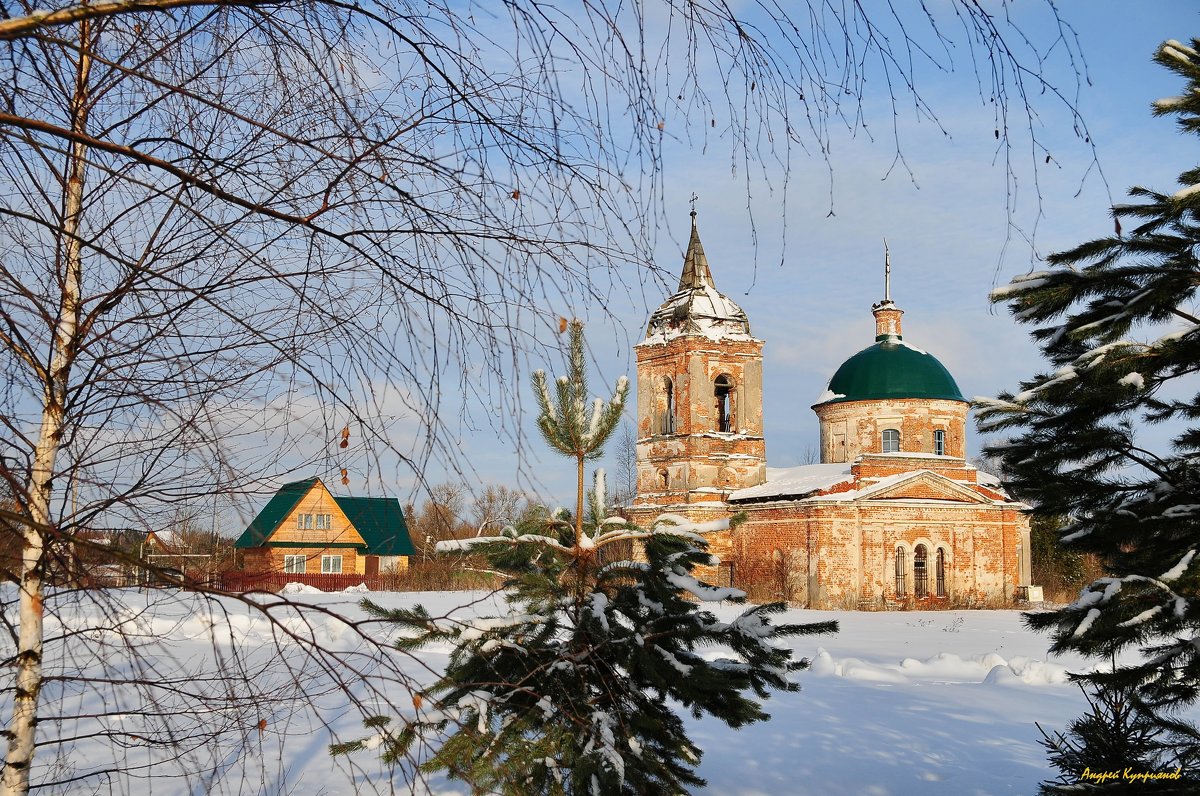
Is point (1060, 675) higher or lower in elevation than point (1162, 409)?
lower

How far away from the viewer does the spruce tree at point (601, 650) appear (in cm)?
523

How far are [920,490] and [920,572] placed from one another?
282 cm

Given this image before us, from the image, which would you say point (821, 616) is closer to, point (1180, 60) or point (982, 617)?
point (982, 617)

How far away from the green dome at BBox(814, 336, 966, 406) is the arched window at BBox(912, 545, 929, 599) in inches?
215

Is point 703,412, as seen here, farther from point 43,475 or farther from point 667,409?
point 43,475

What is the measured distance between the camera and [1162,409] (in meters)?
6.62

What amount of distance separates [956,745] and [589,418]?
5748 millimetres

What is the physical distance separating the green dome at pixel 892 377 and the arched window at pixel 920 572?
5.45 metres

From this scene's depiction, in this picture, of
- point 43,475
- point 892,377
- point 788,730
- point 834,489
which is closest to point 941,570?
point 834,489

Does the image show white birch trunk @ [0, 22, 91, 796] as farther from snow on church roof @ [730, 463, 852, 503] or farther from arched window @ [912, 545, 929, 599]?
arched window @ [912, 545, 929, 599]

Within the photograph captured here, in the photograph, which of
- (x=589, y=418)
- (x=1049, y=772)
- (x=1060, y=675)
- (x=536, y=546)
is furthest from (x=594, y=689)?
(x=1060, y=675)

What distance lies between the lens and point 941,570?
114 feet

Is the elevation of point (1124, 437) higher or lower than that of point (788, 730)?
higher

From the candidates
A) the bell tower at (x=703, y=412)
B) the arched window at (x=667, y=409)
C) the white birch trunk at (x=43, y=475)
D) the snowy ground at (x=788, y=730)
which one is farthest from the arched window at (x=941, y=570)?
the white birch trunk at (x=43, y=475)
